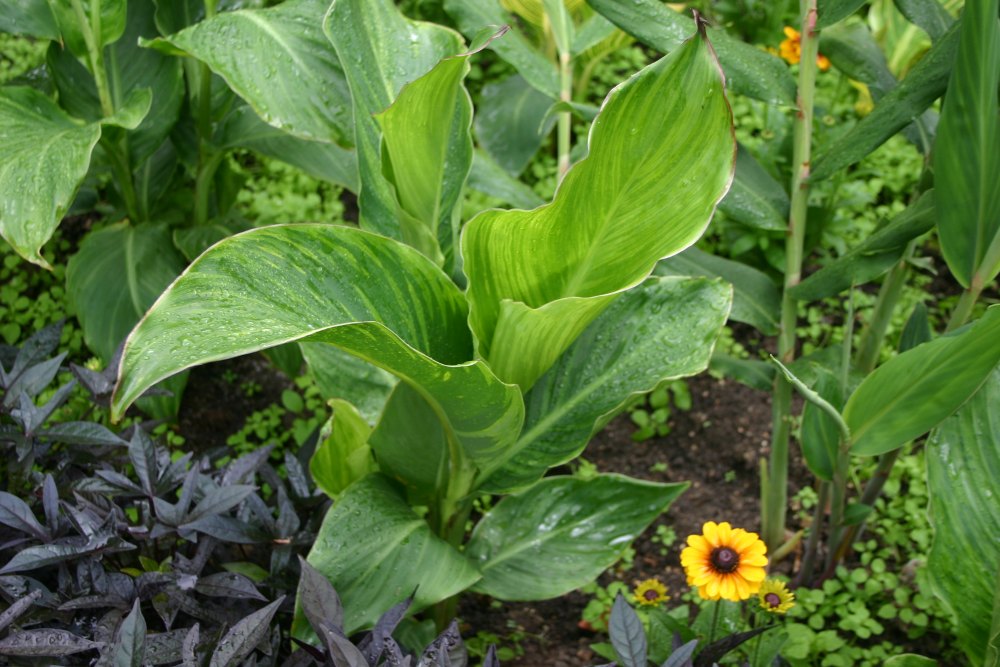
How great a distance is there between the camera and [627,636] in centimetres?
142

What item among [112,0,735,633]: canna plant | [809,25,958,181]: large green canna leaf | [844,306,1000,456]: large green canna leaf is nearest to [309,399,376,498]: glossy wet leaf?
[112,0,735,633]: canna plant

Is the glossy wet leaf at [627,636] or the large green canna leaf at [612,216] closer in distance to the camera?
the large green canna leaf at [612,216]

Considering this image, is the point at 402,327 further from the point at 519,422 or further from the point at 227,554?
the point at 227,554

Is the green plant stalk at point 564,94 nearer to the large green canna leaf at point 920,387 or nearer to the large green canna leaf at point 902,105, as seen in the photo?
the large green canna leaf at point 902,105

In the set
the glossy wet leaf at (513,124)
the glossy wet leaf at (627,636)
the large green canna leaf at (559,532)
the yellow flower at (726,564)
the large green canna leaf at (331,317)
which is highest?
the large green canna leaf at (331,317)

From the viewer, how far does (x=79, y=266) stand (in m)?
2.35

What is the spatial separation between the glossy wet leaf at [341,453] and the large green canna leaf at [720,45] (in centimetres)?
78

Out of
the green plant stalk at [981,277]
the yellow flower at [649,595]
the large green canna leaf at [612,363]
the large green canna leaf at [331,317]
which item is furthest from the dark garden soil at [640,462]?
the green plant stalk at [981,277]

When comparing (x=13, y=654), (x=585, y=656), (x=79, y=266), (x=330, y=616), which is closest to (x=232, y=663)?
(x=330, y=616)

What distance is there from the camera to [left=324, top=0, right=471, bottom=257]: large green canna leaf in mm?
1518

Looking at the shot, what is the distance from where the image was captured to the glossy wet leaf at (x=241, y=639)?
1.29 m

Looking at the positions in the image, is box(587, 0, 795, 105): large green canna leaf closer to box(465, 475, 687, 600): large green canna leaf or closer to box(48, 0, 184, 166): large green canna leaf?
box(465, 475, 687, 600): large green canna leaf

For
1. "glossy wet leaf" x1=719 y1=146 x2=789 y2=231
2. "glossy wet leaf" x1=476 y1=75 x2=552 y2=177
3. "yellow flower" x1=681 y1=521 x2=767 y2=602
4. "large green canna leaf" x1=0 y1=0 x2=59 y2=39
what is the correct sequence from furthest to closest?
"glossy wet leaf" x1=476 y1=75 x2=552 y2=177, "large green canna leaf" x1=0 y1=0 x2=59 y2=39, "glossy wet leaf" x1=719 y1=146 x2=789 y2=231, "yellow flower" x1=681 y1=521 x2=767 y2=602

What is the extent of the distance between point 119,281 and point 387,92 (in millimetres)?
999
